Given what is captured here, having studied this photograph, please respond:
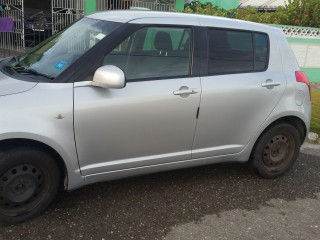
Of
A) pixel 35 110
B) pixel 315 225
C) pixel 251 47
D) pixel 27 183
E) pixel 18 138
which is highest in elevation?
pixel 251 47

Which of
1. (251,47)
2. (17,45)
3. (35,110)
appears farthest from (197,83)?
(17,45)

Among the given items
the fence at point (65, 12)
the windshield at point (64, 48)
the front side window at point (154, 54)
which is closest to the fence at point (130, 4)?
the fence at point (65, 12)

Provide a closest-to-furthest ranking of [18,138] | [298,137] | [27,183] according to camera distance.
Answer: [18,138], [27,183], [298,137]

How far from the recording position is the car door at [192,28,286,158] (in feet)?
12.7

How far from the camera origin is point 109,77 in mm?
3150

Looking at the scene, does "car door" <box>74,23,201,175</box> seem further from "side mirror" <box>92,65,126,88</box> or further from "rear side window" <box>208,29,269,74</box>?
"rear side window" <box>208,29,269,74</box>

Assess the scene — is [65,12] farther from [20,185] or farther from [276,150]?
[20,185]

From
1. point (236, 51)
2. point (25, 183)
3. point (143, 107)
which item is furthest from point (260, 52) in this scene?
point (25, 183)

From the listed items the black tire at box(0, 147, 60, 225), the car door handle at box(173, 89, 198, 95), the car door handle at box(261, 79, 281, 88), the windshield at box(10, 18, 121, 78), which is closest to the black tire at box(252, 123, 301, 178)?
the car door handle at box(261, 79, 281, 88)

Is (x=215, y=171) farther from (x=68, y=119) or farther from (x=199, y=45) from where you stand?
(x=68, y=119)

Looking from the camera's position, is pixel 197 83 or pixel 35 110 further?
pixel 197 83

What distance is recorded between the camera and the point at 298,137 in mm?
4562

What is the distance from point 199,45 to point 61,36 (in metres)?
1.35

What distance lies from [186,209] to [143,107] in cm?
107
